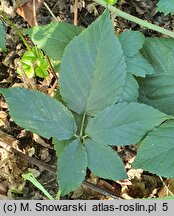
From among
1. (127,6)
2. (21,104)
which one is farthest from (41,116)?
(127,6)

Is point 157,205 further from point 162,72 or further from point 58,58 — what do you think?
point 58,58

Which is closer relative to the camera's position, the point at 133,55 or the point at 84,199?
the point at 133,55

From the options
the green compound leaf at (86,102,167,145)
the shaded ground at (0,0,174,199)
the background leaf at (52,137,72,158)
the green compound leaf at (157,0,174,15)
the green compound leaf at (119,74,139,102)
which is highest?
the green compound leaf at (157,0,174,15)

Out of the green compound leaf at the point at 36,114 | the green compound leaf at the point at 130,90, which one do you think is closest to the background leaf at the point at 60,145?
the green compound leaf at the point at 36,114

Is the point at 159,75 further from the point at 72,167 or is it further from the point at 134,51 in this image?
the point at 72,167

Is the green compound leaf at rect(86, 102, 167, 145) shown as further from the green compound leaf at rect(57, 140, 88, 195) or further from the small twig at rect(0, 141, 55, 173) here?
the small twig at rect(0, 141, 55, 173)

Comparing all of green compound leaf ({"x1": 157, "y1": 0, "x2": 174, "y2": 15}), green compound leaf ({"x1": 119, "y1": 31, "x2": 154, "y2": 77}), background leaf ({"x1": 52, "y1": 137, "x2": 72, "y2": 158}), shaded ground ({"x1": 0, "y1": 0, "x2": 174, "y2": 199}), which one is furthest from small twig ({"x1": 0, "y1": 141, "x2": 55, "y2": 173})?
green compound leaf ({"x1": 157, "y1": 0, "x2": 174, "y2": 15})

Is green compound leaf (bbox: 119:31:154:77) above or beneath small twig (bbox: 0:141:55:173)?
above

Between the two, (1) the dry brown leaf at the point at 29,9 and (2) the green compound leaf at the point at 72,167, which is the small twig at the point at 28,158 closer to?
(2) the green compound leaf at the point at 72,167
